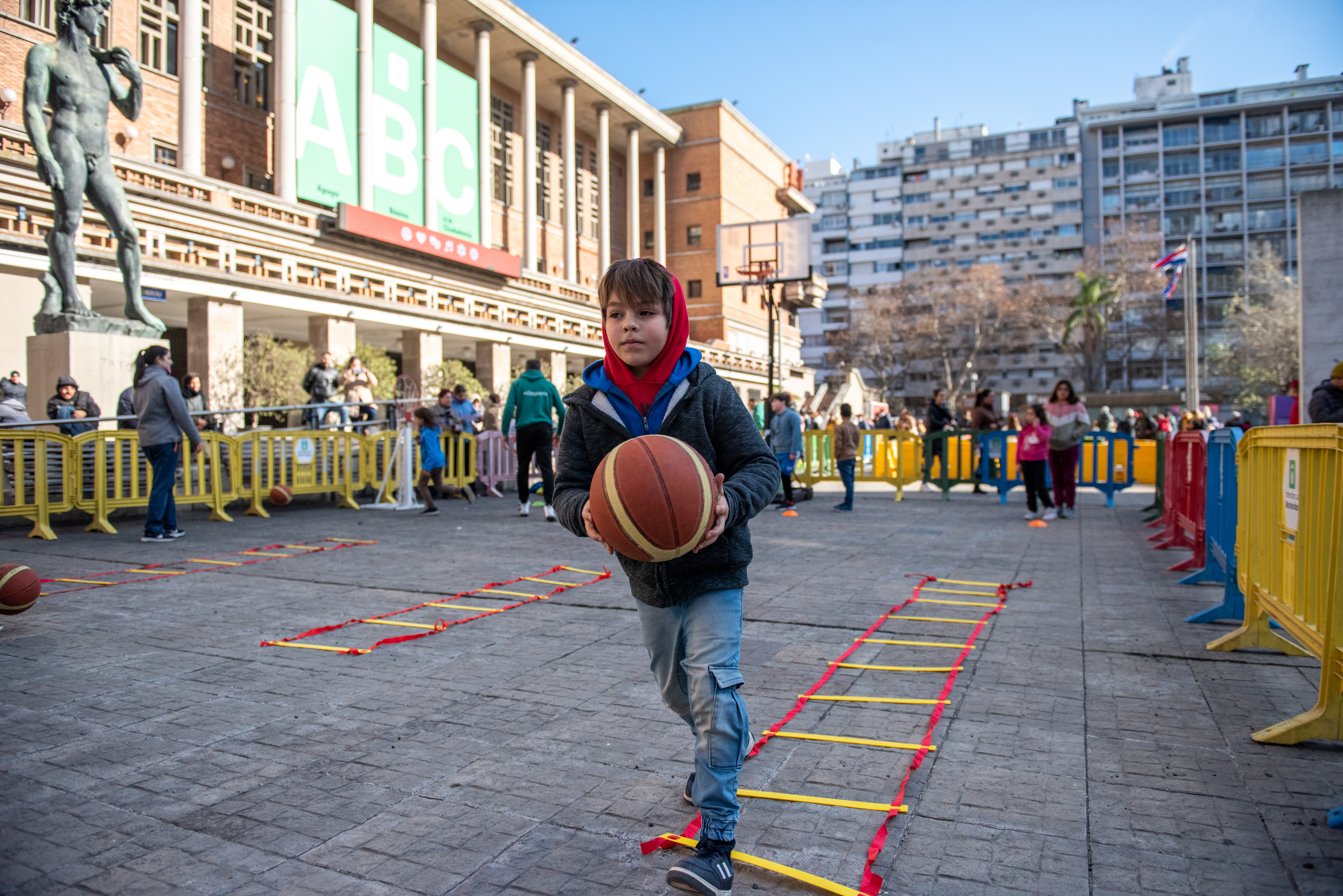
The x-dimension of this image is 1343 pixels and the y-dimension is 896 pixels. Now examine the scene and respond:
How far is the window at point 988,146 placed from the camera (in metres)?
91.4

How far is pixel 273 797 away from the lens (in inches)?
115

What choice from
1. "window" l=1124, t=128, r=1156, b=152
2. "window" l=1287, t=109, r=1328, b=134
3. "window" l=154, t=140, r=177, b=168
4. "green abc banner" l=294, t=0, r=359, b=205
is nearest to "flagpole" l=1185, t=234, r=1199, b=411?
"green abc banner" l=294, t=0, r=359, b=205

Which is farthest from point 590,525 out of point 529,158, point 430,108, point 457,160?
point 529,158

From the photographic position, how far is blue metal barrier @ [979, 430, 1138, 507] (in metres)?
14.4

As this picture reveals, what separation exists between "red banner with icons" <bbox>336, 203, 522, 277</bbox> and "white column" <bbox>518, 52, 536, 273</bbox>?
7.26 ft

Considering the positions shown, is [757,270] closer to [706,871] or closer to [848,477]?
[848,477]

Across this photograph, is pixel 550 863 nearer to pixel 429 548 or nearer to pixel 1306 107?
pixel 429 548

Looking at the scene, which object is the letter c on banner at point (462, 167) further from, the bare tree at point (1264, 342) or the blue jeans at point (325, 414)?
the bare tree at point (1264, 342)

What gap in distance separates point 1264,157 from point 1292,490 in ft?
329

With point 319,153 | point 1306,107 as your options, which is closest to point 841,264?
point 1306,107

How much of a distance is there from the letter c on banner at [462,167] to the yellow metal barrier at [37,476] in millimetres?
27858

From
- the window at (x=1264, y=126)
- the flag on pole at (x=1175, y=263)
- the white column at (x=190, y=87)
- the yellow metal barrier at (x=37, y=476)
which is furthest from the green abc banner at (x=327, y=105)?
the window at (x=1264, y=126)

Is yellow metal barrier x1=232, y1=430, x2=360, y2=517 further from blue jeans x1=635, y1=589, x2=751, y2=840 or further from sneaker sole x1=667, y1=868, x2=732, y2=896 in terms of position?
sneaker sole x1=667, y1=868, x2=732, y2=896

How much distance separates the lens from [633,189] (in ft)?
168
